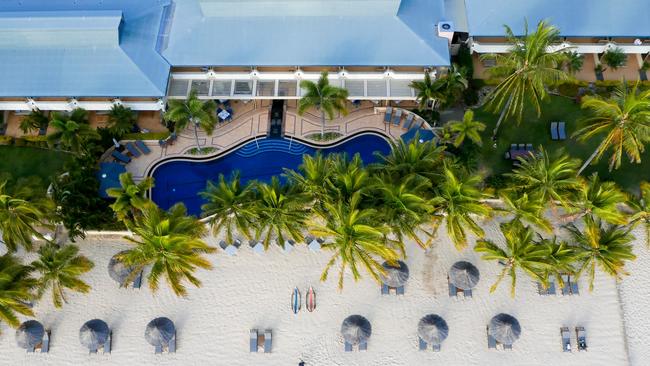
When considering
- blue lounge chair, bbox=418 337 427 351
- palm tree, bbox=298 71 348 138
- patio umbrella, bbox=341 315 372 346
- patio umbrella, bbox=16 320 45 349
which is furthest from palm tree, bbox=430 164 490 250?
patio umbrella, bbox=16 320 45 349

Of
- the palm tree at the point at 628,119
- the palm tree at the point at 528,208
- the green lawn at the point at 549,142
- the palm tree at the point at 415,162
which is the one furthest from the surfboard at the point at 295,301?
the palm tree at the point at 628,119

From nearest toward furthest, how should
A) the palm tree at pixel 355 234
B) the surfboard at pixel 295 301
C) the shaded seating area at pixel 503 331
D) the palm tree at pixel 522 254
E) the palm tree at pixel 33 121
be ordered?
the palm tree at pixel 355 234
the palm tree at pixel 522 254
the shaded seating area at pixel 503 331
the surfboard at pixel 295 301
the palm tree at pixel 33 121

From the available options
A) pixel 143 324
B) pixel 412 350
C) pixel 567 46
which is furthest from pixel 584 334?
pixel 143 324

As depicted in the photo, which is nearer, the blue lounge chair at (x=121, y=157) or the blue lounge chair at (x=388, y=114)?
the blue lounge chair at (x=121, y=157)

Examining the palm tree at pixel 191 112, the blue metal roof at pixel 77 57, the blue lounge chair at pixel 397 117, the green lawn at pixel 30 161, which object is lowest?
the green lawn at pixel 30 161

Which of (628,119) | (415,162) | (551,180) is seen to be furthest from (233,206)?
(628,119)

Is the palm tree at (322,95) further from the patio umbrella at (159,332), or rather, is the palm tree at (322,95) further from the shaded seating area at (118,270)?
the patio umbrella at (159,332)

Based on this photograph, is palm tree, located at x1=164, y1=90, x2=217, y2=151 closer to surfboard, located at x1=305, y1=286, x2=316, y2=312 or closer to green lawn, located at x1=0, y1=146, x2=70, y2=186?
green lawn, located at x1=0, y1=146, x2=70, y2=186

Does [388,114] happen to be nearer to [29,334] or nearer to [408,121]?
[408,121]
